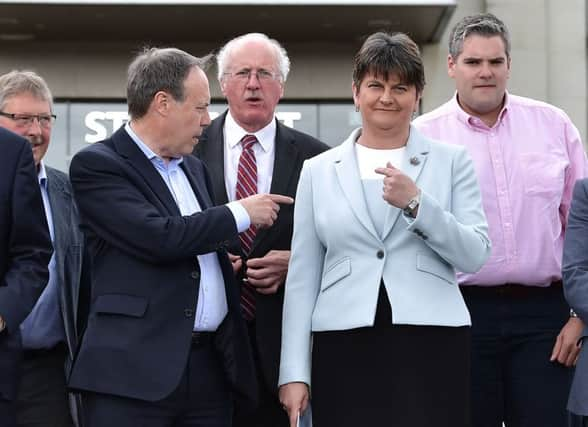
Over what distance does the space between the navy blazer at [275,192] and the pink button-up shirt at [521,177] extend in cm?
59

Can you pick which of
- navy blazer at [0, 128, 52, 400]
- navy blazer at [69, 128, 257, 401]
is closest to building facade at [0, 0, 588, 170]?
navy blazer at [69, 128, 257, 401]

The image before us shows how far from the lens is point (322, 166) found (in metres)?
4.18

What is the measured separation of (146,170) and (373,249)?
88 cm

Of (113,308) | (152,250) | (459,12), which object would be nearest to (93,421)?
(113,308)

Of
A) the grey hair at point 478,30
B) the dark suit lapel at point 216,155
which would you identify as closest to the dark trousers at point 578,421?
the grey hair at point 478,30

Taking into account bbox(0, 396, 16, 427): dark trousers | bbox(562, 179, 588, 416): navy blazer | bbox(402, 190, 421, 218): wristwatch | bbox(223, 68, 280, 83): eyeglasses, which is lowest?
bbox(0, 396, 16, 427): dark trousers

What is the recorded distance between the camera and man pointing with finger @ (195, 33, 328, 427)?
15.4 feet

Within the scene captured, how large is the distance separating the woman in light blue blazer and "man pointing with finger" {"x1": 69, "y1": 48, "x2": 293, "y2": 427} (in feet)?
0.70

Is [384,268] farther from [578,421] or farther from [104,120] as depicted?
[104,120]

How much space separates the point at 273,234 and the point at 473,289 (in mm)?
907

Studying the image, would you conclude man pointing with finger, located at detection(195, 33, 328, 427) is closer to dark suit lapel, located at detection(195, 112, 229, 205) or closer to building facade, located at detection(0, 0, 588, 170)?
dark suit lapel, located at detection(195, 112, 229, 205)

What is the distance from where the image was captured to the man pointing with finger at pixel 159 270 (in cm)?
378

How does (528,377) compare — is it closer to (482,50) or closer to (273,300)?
(273,300)

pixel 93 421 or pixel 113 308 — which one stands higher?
pixel 113 308
